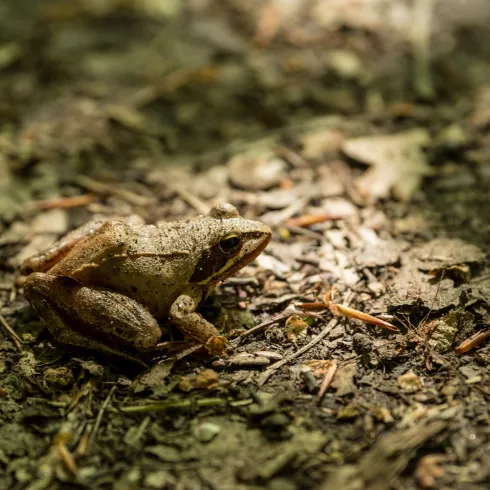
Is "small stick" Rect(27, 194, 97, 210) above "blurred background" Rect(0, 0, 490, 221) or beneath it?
beneath

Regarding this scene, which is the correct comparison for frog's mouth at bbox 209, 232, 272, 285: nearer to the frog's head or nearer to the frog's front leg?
the frog's head

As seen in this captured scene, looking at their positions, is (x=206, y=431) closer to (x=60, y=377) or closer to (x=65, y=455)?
(x=65, y=455)

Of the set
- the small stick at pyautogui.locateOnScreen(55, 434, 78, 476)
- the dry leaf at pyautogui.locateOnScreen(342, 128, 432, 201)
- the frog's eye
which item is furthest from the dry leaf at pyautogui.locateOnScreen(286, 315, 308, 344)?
the dry leaf at pyautogui.locateOnScreen(342, 128, 432, 201)

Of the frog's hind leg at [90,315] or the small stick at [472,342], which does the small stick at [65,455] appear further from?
the small stick at [472,342]

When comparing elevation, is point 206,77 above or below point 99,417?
above

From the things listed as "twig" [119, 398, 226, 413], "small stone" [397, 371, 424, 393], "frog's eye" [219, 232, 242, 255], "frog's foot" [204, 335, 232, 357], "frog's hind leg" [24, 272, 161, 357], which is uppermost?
"frog's eye" [219, 232, 242, 255]

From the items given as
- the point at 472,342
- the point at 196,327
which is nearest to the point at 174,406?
the point at 196,327
